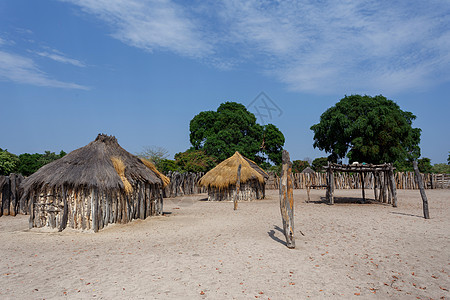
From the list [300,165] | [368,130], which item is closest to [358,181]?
[368,130]

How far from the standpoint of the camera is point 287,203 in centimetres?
770

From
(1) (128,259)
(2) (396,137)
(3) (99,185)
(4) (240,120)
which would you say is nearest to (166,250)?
(1) (128,259)

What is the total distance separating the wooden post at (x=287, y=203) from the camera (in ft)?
24.4

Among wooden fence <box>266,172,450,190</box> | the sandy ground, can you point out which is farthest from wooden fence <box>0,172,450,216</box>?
the sandy ground

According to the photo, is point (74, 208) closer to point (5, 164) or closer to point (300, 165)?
point (5, 164)

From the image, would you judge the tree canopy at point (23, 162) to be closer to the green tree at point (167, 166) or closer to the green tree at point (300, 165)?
the green tree at point (167, 166)

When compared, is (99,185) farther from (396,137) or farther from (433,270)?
(396,137)

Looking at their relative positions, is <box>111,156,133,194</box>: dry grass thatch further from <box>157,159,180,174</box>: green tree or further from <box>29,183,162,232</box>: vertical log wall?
<box>157,159,180,174</box>: green tree

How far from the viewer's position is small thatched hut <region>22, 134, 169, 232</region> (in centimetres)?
966

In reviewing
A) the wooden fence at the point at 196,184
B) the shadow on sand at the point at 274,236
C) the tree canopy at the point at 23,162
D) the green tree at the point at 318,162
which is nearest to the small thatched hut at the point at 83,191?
the wooden fence at the point at 196,184

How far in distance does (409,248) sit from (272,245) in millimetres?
3181

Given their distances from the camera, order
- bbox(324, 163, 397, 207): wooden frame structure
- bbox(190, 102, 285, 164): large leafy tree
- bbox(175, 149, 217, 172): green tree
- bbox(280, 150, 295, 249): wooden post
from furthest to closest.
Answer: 1. bbox(190, 102, 285, 164): large leafy tree
2. bbox(175, 149, 217, 172): green tree
3. bbox(324, 163, 397, 207): wooden frame structure
4. bbox(280, 150, 295, 249): wooden post

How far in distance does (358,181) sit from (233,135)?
505 inches

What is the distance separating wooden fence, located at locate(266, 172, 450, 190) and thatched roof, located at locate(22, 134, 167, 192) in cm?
1887
